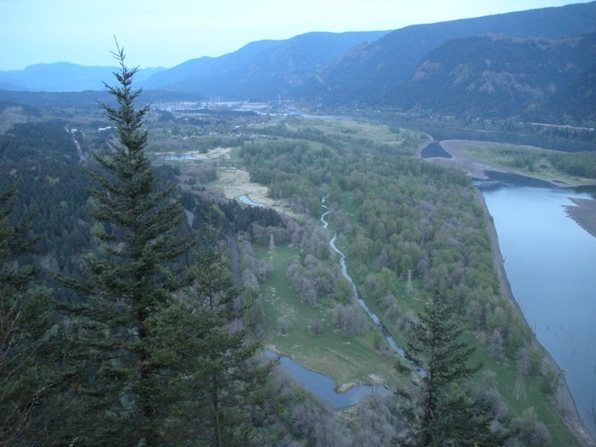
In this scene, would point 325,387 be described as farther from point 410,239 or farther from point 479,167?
point 479,167

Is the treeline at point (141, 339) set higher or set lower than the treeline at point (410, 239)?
higher

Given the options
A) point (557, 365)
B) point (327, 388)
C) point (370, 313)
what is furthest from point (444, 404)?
point (370, 313)

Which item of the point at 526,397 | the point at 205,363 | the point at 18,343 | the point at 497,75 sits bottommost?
the point at 526,397

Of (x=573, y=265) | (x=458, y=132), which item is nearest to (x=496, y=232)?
(x=573, y=265)

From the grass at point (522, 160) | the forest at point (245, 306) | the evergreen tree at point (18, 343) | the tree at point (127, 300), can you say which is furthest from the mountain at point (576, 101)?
the evergreen tree at point (18, 343)

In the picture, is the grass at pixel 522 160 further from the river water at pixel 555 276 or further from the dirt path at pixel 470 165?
the river water at pixel 555 276

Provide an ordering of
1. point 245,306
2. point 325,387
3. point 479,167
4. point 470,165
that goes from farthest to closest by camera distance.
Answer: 1. point 470,165
2. point 479,167
3. point 325,387
4. point 245,306

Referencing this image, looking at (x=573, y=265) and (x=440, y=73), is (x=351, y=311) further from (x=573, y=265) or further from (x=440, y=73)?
(x=440, y=73)
